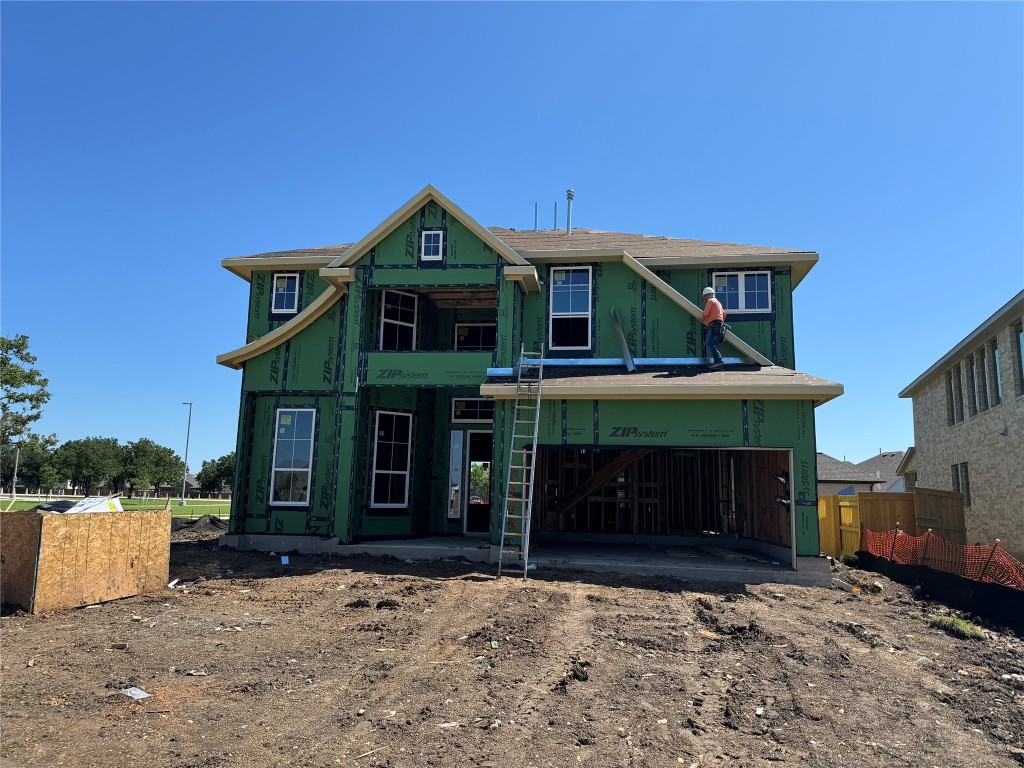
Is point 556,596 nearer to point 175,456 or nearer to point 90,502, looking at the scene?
point 90,502

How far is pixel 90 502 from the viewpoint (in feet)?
32.0

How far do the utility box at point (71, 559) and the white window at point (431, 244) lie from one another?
7.41 metres

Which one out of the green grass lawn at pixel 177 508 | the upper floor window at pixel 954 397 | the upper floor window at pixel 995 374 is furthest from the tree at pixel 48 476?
the upper floor window at pixel 995 374

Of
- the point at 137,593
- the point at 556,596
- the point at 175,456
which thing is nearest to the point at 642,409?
the point at 556,596

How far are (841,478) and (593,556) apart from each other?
35.5m

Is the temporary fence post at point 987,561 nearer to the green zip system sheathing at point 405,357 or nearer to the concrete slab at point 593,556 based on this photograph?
the concrete slab at point 593,556

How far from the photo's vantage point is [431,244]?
46.1 feet

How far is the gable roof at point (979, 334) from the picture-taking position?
15852mm

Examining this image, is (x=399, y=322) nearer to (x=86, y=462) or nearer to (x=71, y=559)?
(x=71, y=559)

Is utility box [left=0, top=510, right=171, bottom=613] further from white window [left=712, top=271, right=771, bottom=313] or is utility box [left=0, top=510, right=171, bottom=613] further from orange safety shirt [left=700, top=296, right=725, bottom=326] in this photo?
white window [left=712, top=271, right=771, bottom=313]

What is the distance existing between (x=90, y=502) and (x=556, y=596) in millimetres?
7228

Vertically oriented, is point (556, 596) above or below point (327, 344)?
below

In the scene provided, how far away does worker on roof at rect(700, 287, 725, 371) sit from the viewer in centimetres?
1309

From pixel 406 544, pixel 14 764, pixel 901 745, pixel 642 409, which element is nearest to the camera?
pixel 14 764
